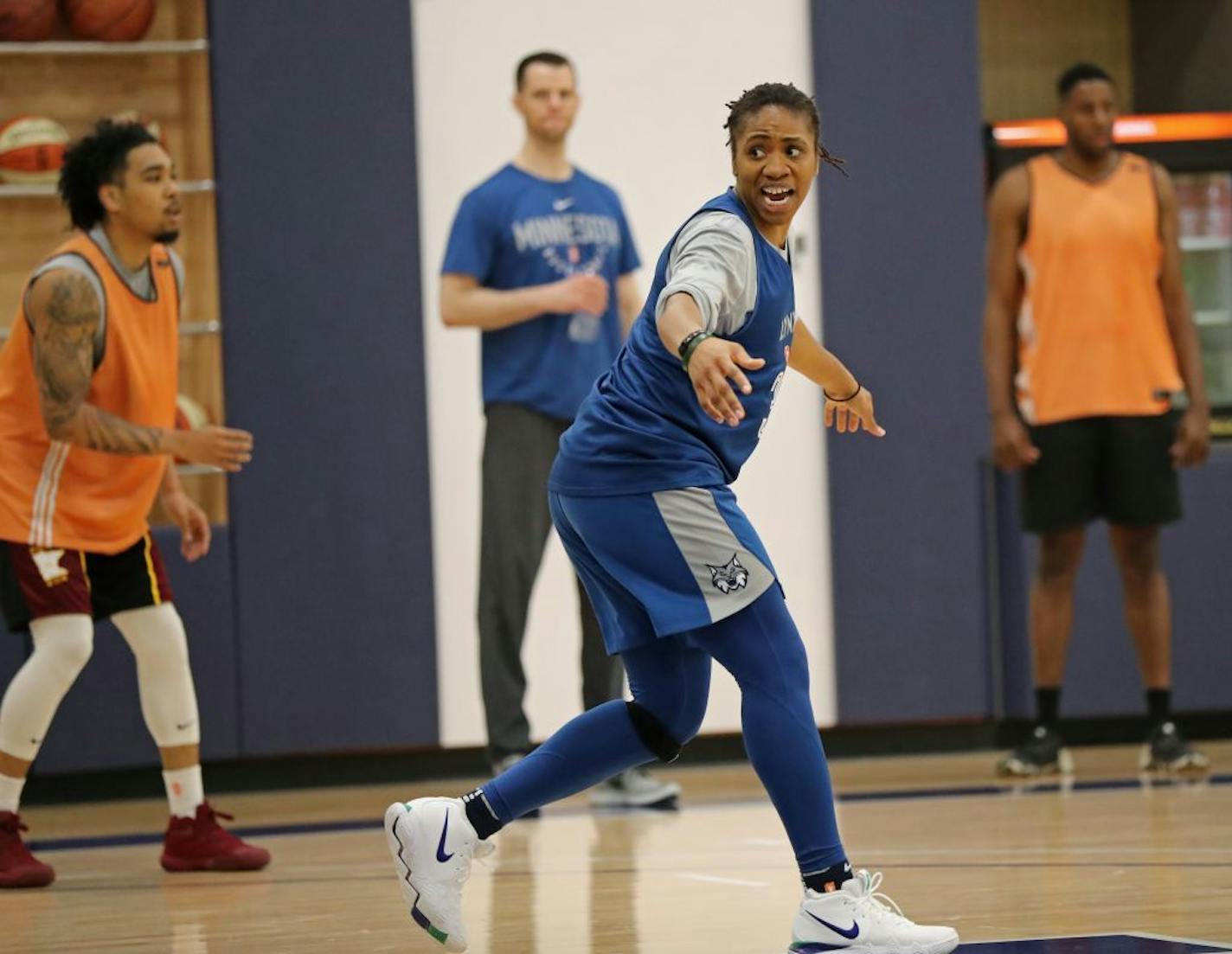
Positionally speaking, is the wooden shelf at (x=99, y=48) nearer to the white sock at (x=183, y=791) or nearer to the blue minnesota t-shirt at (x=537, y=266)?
the blue minnesota t-shirt at (x=537, y=266)

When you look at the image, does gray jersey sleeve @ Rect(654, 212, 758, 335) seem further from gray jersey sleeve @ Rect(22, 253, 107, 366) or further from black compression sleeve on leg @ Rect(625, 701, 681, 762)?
gray jersey sleeve @ Rect(22, 253, 107, 366)

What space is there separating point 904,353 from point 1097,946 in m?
3.84

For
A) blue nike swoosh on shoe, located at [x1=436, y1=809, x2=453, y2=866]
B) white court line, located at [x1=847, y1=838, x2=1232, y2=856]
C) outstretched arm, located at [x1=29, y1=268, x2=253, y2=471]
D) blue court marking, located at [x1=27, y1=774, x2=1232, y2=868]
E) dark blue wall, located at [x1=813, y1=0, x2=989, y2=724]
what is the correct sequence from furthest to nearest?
dark blue wall, located at [x1=813, y1=0, x2=989, y2=724] < blue court marking, located at [x1=27, y1=774, x2=1232, y2=868] < outstretched arm, located at [x1=29, y1=268, x2=253, y2=471] < white court line, located at [x1=847, y1=838, x2=1232, y2=856] < blue nike swoosh on shoe, located at [x1=436, y1=809, x2=453, y2=866]

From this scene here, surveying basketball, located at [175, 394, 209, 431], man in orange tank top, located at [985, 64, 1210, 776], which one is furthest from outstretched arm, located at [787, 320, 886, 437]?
basketball, located at [175, 394, 209, 431]

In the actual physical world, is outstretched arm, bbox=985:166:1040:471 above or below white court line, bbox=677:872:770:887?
above

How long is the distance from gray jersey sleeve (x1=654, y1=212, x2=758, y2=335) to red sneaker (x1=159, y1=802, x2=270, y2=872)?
1.97 meters

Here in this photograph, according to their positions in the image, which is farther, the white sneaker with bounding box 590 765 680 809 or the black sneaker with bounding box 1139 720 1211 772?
the black sneaker with bounding box 1139 720 1211 772

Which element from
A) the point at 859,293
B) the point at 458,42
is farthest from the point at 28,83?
the point at 859,293

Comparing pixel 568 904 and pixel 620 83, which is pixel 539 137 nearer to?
pixel 620 83

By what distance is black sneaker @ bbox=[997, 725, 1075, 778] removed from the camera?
5.88m

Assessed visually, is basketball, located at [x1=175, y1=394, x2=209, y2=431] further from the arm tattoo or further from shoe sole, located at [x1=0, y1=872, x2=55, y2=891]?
A: shoe sole, located at [x1=0, y1=872, x2=55, y2=891]

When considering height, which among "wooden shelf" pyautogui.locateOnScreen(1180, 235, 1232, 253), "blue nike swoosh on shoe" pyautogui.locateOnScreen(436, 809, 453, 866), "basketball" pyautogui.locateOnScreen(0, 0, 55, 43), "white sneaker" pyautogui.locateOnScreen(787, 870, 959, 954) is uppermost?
"basketball" pyautogui.locateOnScreen(0, 0, 55, 43)

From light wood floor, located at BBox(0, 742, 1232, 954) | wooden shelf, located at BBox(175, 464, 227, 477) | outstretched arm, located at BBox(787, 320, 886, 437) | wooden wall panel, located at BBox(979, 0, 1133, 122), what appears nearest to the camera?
light wood floor, located at BBox(0, 742, 1232, 954)

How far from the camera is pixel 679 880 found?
165 inches
